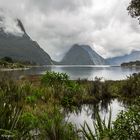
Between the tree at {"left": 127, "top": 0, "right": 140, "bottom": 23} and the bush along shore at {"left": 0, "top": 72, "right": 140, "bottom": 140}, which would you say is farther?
the tree at {"left": 127, "top": 0, "right": 140, "bottom": 23}

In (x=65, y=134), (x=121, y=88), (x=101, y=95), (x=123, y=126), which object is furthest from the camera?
(x=121, y=88)

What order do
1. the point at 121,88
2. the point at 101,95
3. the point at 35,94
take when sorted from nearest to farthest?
the point at 35,94 → the point at 101,95 → the point at 121,88

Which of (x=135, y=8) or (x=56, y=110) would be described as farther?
(x=135, y=8)

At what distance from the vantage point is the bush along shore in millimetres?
7262

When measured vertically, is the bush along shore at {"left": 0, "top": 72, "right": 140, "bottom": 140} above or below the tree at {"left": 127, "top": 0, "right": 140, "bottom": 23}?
below

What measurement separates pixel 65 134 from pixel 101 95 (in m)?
21.5

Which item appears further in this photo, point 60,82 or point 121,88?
point 121,88

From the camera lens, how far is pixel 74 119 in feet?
68.6

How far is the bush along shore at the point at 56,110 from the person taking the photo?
7262 millimetres

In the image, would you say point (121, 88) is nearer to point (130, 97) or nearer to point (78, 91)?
point (130, 97)

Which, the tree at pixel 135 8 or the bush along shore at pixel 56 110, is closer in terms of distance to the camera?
the bush along shore at pixel 56 110

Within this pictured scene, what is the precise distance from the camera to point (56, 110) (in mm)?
14383

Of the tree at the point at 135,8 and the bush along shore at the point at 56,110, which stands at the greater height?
the tree at the point at 135,8

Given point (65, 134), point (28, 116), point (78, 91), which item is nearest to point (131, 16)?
point (78, 91)
